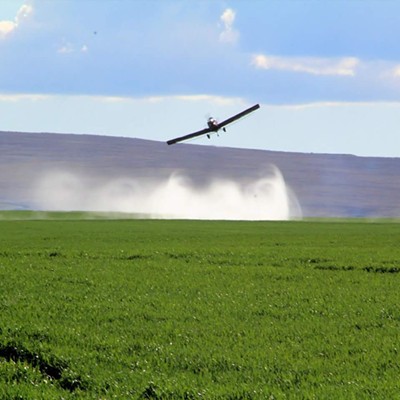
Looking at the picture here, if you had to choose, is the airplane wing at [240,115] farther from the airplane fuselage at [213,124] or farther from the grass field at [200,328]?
the grass field at [200,328]

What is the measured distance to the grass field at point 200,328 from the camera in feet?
46.0

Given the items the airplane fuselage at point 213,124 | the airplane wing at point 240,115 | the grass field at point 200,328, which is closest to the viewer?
the grass field at point 200,328

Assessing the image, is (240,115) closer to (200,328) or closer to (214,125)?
(214,125)

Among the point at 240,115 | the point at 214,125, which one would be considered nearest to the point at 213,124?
the point at 214,125

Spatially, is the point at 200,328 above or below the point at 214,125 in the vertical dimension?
below

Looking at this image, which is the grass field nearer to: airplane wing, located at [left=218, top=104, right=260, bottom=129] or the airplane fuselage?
the airplane fuselage

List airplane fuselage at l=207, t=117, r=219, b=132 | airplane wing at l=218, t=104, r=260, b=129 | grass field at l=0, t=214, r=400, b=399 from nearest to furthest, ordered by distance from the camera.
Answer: grass field at l=0, t=214, r=400, b=399 → airplane fuselage at l=207, t=117, r=219, b=132 → airplane wing at l=218, t=104, r=260, b=129

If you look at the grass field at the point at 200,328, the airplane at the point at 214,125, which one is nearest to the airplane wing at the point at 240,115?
the airplane at the point at 214,125

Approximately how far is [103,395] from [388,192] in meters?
159

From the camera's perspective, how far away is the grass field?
14.0m

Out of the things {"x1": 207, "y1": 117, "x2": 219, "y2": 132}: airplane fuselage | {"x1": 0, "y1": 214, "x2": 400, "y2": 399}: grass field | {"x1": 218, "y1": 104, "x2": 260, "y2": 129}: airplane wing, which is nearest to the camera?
{"x1": 0, "y1": 214, "x2": 400, "y2": 399}: grass field

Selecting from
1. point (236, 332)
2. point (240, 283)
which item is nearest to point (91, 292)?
point (240, 283)

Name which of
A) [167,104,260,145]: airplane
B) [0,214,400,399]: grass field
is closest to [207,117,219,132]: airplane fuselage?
[167,104,260,145]: airplane

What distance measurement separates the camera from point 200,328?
18.3m
